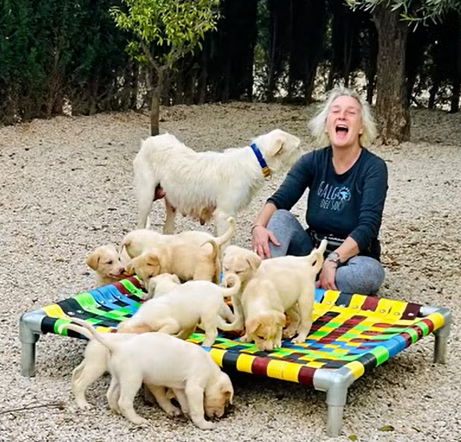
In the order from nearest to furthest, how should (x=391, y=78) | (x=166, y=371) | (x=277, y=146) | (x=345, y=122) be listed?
(x=166, y=371), (x=345, y=122), (x=277, y=146), (x=391, y=78)

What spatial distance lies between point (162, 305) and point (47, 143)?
6.16 metres

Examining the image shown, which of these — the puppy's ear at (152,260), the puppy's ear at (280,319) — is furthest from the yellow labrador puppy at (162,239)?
the puppy's ear at (280,319)

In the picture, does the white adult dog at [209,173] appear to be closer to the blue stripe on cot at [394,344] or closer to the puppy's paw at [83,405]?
the blue stripe on cot at [394,344]

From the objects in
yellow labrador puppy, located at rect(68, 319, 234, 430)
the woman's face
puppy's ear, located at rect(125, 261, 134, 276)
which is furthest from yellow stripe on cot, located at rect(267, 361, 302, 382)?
the woman's face

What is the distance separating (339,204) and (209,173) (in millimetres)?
939

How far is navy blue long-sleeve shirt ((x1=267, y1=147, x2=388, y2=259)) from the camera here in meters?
4.68

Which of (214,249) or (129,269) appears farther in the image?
(129,269)

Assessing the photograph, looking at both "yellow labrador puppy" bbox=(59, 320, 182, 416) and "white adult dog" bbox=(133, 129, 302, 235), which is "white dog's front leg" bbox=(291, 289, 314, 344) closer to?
"yellow labrador puppy" bbox=(59, 320, 182, 416)

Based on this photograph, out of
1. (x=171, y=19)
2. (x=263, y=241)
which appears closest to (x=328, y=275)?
(x=263, y=241)

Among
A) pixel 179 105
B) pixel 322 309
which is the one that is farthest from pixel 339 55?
pixel 322 309

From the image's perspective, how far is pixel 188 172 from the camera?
18.1 feet

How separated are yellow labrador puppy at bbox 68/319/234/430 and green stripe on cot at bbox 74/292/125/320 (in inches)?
27.7

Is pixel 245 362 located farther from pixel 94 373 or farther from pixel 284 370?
pixel 94 373

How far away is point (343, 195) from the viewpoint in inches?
191
